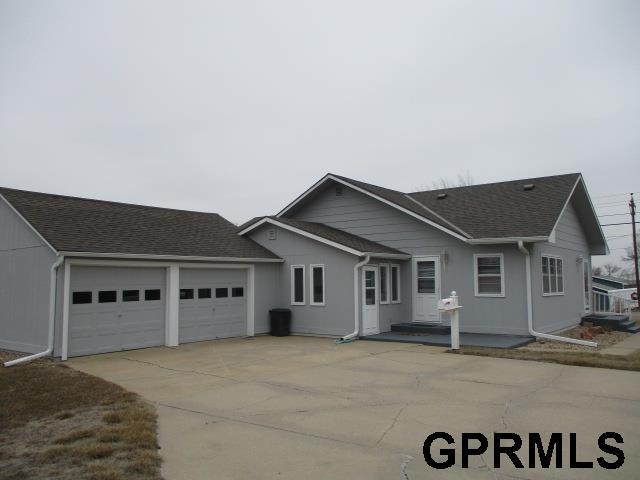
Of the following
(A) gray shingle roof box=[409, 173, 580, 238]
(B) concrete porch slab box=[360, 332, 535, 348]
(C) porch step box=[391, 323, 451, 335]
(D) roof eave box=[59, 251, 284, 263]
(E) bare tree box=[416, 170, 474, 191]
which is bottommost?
(B) concrete porch slab box=[360, 332, 535, 348]

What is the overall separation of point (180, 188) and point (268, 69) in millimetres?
25447

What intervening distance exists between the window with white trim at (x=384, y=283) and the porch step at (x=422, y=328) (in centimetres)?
96

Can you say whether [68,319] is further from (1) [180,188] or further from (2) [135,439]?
(1) [180,188]

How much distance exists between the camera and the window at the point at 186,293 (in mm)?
14833

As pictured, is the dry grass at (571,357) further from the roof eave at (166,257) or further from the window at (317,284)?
the roof eave at (166,257)

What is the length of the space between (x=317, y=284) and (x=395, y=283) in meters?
2.79

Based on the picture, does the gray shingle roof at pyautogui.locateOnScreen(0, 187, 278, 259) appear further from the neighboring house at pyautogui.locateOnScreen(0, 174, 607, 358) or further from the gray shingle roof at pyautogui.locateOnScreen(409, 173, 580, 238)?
the gray shingle roof at pyautogui.locateOnScreen(409, 173, 580, 238)

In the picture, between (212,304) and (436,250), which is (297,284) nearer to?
(212,304)

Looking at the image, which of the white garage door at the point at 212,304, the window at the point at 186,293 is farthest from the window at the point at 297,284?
the window at the point at 186,293

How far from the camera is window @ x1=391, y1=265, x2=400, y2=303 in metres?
17.3

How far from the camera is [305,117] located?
2412 cm

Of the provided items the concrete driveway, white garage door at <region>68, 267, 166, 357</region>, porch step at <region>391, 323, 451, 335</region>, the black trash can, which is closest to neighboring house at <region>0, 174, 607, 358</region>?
white garage door at <region>68, 267, 166, 357</region>

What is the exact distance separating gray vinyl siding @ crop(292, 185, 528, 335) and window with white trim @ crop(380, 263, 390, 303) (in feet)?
2.24

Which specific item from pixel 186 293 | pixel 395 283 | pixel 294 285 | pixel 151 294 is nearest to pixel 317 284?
pixel 294 285
